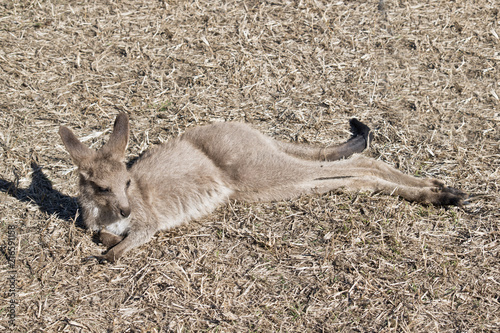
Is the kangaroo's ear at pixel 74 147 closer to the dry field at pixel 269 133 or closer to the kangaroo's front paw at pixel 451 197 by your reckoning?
the dry field at pixel 269 133

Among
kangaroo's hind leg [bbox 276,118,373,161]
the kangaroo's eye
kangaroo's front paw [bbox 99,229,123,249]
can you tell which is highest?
the kangaroo's eye

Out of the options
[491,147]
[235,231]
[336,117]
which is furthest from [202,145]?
[491,147]

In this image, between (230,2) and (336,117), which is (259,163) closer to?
(336,117)

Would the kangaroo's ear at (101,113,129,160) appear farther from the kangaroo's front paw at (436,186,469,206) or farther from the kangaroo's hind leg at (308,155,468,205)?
the kangaroo's front paw at (436,186,469,206)

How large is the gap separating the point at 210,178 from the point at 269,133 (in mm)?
1040

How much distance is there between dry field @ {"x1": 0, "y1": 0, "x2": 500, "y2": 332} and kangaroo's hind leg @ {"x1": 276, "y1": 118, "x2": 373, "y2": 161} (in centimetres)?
20

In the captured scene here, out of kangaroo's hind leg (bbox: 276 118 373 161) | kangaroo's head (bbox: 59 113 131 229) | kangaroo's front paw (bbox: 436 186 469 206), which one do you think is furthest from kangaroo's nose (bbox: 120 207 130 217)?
kangaroo's front paw (bbox: 436 186 469 206)

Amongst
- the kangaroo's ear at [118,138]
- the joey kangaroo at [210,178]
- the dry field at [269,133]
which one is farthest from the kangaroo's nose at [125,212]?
the kangaroo's ear at [118,138]

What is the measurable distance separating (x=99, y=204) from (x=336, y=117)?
2894 millimetres

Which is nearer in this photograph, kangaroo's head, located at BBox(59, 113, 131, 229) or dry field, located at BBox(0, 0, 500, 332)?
dry field, located at BBox(0, 0, 500, 332)

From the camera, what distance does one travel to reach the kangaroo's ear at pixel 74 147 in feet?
14.4

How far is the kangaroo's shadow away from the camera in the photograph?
480cm

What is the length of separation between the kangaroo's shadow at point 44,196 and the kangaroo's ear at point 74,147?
62cm

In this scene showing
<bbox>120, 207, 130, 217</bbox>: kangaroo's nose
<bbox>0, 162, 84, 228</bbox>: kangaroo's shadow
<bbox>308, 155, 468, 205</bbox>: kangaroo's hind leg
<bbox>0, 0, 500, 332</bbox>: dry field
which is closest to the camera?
<bbox>0, 0, 500, 332</bbox>: dry field
